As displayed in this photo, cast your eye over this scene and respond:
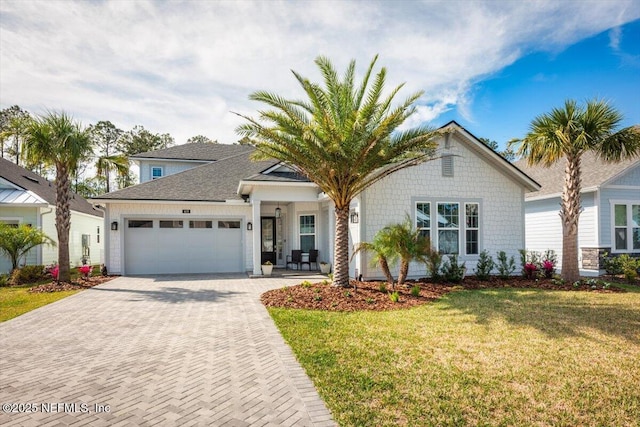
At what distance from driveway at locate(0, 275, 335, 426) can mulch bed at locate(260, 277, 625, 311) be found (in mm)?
1142

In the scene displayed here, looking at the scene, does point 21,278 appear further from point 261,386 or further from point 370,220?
point 261,386

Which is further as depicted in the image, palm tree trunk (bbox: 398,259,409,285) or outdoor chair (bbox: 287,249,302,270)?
outdoor chair (bbox: 287,249,302,270)

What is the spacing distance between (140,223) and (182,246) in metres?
1.90

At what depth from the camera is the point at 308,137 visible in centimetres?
894

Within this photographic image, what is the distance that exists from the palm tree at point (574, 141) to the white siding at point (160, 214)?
36.8ft

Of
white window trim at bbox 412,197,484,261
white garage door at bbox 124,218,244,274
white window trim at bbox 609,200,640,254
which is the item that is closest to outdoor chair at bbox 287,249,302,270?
white garage door at bbox 124,218,244,274

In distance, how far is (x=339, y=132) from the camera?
9867 millimetres

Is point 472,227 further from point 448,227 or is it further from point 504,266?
point 504,266

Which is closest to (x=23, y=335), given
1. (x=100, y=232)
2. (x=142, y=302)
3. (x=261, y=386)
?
(x=142, y=302)

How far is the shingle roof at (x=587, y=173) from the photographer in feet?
48.6

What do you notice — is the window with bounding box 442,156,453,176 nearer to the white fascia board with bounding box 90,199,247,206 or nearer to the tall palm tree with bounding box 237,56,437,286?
→ the tall palm tree with bounding box 237,56,437,286

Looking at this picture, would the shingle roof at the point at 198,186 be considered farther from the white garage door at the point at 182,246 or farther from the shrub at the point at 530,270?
the shrub at the point at 530,270

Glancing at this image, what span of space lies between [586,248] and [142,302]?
16.6 meters

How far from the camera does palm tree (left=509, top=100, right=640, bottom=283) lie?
11.1m
